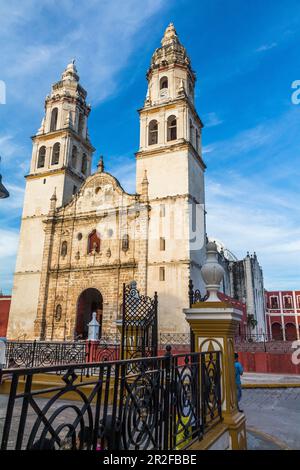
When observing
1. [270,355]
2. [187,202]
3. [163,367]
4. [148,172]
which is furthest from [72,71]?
[163,367]

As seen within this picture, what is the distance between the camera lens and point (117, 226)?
21.6 metres

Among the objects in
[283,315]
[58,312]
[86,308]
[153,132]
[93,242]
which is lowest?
[58,312]

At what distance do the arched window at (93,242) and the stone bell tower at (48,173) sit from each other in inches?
145

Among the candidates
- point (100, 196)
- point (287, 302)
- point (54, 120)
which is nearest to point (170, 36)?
point (54, 120)

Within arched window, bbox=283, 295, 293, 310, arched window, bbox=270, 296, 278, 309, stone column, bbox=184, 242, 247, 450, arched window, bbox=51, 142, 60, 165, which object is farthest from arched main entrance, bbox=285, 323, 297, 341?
stone column, bbox=184, 242, 247, 450

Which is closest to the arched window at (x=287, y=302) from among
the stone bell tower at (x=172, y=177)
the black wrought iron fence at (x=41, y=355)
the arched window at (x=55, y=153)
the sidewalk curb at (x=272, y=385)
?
the stone bell tower at (x=172, y=177)

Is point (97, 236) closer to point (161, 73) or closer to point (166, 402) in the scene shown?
point (161, 73)

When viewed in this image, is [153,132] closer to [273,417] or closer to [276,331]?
[273,417]

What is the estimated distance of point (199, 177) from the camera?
22.6 metres

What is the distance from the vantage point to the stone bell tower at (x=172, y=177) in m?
18.7

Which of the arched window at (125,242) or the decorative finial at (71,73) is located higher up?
the decorative finial at (71,73)

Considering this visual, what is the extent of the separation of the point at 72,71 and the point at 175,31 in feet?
29.6

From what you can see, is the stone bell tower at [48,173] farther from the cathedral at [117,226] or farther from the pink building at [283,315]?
the pink building at [283,315]

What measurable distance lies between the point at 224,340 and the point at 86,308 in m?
19.2
